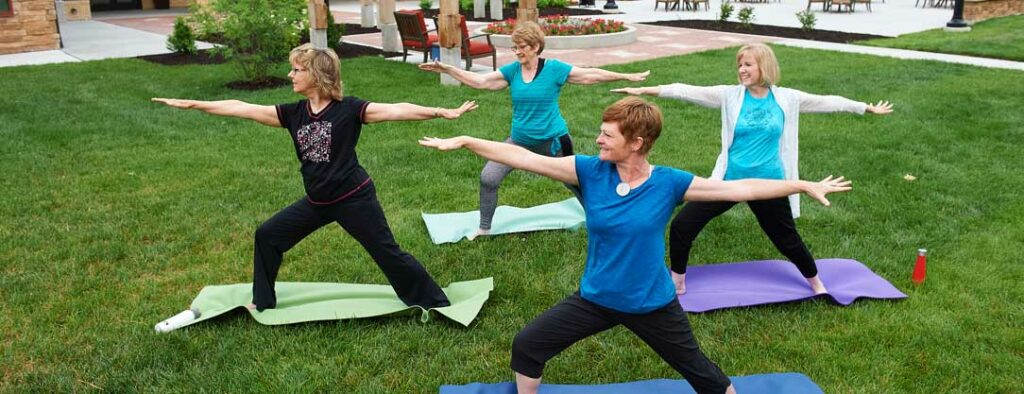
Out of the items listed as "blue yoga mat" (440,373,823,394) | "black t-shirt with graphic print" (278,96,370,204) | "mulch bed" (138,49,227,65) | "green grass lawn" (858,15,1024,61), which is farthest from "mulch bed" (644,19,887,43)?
"black t-shirt with graphic print" (278,96,370,204)

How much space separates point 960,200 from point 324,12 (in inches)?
468

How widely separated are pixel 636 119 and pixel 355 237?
222cm

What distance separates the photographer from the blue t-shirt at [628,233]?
3.63 metres

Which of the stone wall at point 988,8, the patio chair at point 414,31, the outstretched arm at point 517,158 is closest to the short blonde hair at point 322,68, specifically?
the outstretched arm at point 517,158

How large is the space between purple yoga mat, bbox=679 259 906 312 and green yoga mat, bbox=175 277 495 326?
4.66ft

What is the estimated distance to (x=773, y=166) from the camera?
5387 millimetres

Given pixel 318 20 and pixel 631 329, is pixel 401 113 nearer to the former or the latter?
pixel 631 329

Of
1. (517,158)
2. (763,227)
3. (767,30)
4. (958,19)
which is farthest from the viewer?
(767,30)

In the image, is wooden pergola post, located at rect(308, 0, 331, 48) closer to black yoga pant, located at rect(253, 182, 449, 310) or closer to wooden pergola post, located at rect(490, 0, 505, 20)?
black yoga pant, located at rect(253, 182, 449, 310)

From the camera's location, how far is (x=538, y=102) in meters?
6.41

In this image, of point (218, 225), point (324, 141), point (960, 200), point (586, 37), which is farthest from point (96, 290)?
point (586, 37)

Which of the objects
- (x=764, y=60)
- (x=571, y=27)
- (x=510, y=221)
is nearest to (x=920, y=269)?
(x=764, y=60)

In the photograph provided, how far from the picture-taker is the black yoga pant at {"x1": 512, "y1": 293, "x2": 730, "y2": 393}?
378 cm

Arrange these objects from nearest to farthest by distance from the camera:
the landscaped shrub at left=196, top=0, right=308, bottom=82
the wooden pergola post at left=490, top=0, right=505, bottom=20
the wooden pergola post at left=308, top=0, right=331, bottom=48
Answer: the landscaped shrub at left=196, top=0, right=308, bottom=82
the wooden pergola post at left=308, top=0, right=331, bottom=48
the wooden pergola post at left=490, top=0, right=505, bottom=20
